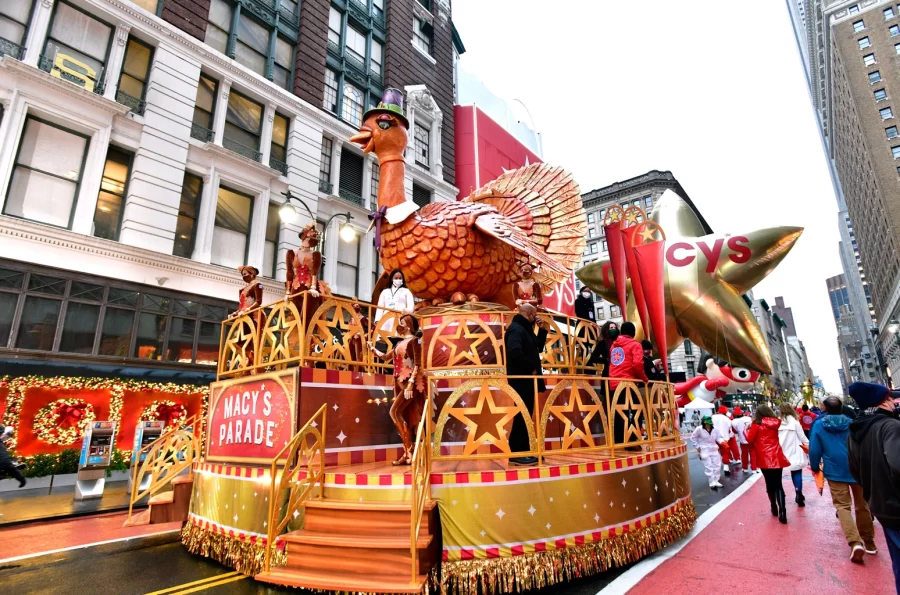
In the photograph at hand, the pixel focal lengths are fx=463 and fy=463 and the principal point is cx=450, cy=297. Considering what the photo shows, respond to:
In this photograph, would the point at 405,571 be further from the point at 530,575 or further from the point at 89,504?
the point at 89,504

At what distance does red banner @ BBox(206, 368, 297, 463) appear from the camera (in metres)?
5.37

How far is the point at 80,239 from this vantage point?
12.0m

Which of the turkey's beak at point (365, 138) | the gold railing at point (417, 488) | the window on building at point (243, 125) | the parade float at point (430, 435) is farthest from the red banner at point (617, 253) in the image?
the window on building at point (243, 125)

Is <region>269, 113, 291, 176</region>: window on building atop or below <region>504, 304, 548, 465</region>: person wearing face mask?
atop

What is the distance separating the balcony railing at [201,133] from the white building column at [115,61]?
221 cm

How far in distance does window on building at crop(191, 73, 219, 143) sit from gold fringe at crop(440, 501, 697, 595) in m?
15.9

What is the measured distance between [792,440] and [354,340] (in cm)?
713

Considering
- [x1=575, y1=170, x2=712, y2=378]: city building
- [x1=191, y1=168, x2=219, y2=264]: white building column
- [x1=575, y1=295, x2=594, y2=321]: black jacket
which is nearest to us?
[x1=575, y1=295, x2=594, y2=321]: black jacket

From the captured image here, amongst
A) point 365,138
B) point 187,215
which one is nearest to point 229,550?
point 365,138

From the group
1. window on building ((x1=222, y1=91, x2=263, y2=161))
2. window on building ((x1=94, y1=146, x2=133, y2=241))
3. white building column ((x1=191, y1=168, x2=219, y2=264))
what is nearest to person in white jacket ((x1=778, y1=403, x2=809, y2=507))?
white building column ((x1=191, y1=168, x2=219, y2=264))

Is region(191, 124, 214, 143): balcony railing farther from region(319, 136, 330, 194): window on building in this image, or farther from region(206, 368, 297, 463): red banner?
region(206, 368, 297, 463): red banner

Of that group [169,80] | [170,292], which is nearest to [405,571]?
[170,292]

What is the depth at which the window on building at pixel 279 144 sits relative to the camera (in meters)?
17.3

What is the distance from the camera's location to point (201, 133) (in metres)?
15.4
